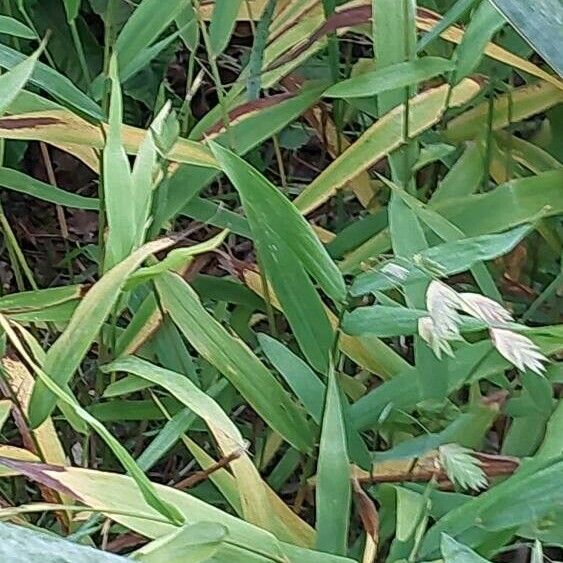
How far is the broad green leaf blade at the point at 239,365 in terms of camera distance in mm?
671

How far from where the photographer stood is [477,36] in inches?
27.9

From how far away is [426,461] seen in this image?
0.68 metres

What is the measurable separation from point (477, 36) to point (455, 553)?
0.36m

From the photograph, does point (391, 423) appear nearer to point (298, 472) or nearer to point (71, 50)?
point (298, 472)

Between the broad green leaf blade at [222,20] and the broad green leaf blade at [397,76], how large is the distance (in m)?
0.11

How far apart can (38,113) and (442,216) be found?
290mm

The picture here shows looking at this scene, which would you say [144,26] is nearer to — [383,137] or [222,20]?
[222,20]

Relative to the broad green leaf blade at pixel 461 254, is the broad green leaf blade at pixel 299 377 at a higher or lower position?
lower

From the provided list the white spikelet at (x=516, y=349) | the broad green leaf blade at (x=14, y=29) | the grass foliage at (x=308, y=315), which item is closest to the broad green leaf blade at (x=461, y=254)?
the grass foliage at (x=308, y=315)

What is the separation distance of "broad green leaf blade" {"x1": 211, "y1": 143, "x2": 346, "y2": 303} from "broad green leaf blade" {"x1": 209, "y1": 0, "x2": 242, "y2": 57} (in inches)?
7.7

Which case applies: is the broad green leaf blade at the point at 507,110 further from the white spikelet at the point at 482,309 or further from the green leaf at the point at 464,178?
the white spikelet at the point at 482,309

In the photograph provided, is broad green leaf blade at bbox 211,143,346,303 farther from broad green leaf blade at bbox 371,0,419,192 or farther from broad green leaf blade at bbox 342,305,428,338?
broad green leaf blade at bbox 371,0,419,192

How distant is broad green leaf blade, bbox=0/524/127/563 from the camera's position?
1.19 ft

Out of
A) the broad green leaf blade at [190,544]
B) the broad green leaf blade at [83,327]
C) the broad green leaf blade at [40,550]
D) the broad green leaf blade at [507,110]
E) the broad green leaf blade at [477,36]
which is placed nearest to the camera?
the broad green leaf blade at [40,550]
